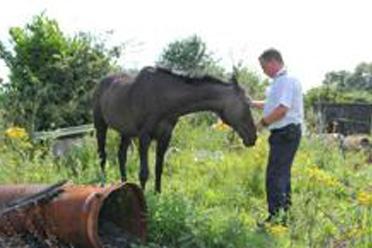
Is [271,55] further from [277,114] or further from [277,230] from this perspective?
[277,230]

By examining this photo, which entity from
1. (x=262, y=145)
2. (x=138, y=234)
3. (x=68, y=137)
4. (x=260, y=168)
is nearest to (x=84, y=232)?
(x=138, y=234)

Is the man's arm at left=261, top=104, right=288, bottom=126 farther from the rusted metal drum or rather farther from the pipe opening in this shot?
the rusted metal drum

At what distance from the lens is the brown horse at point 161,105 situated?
10219 millimetres

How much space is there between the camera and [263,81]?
2164cm

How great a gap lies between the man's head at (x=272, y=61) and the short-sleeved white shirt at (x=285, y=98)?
6 centimetres

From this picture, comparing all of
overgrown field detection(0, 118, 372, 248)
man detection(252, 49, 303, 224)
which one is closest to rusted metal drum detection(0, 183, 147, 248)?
overgrown field detection(0, 118, 372, 248)

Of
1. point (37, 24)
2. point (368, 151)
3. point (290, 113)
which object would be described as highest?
point (37, 24)

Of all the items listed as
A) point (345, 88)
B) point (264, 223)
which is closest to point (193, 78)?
point (264, 223)

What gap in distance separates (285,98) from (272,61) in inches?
17.0

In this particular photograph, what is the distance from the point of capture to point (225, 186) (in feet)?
39.7

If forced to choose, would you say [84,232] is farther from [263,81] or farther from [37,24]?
[263,81]

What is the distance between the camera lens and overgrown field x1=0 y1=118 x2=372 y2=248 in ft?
25.8

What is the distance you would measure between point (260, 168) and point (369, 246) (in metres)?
5.06

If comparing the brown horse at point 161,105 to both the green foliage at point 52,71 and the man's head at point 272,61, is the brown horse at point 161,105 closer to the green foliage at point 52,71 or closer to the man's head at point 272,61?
the man's head at point 272,61
